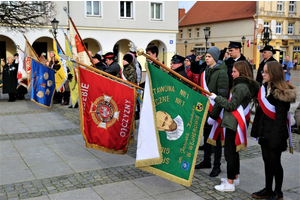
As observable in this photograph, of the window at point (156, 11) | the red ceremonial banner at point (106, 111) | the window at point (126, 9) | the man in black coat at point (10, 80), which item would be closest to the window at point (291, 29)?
the window at point (156, 11)

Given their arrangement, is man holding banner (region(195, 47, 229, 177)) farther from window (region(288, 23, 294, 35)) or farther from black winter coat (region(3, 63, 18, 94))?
window (region(288, 23, 294, 35))

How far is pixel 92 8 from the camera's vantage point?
30641 millimetres

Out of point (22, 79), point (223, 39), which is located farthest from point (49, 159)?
point (223, 39)

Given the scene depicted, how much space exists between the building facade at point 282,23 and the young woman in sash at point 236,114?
43294 millimetres

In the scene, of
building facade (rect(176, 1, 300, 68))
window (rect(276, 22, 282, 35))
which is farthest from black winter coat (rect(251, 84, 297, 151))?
window (rect(276, 22, 282, 35))

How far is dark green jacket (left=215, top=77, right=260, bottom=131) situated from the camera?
4.41m

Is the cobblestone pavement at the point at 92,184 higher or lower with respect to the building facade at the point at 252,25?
lower

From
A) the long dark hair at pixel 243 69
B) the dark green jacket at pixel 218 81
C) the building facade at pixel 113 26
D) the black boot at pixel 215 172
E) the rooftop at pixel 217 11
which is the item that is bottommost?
the black boot at pixel 215 172

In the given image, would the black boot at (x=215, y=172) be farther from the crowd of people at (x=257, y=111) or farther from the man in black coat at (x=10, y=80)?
the man in black coat at (x=10, y=80)

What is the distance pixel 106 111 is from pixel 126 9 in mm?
28108

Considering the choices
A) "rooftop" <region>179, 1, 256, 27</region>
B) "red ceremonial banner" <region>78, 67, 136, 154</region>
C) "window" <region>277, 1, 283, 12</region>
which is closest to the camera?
"red ceremonial banner" <region>78, 67, 136, 154</region>

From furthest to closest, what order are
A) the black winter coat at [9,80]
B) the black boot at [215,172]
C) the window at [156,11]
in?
the window at [156,11] → the black winter coat at [9,80] → the black boot at [215,172]

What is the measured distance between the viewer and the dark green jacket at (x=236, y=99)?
4.41 metres

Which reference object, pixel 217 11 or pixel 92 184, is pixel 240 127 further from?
pixel 217 11
